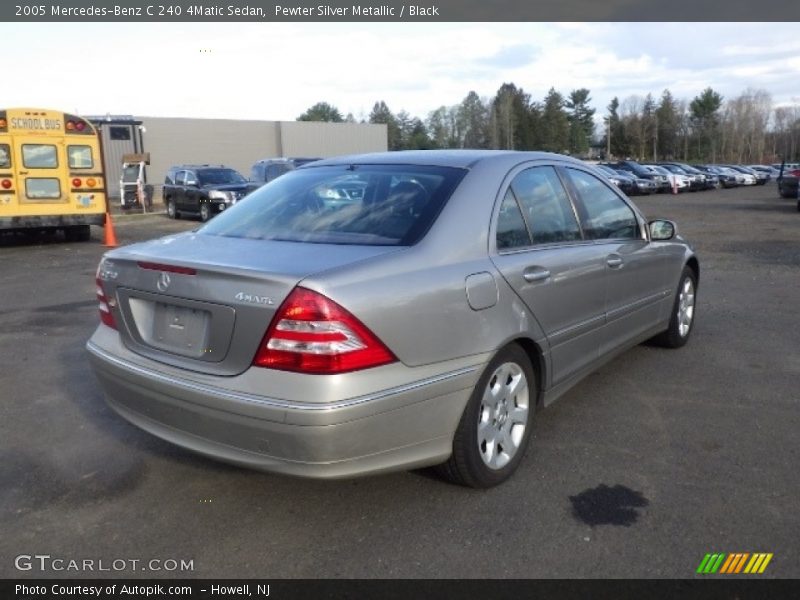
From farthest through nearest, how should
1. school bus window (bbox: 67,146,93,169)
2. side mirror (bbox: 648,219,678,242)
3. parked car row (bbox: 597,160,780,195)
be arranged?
parked car row (bbox: 597,160,780,195), school bus window (bbox: 67,146,93,169), side mirror (bbox: 648,219,678,242)

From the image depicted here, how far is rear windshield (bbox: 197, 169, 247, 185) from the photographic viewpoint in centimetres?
2105

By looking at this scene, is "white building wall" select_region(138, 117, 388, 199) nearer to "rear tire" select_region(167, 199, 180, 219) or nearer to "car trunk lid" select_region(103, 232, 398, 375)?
"rear tire" select_region(167, 199, 180, 219)

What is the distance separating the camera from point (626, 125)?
95500 mm

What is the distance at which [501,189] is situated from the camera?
358cm

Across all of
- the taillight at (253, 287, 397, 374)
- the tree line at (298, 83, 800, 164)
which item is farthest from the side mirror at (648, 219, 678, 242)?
the tree line at (298, 83, 800, 164)

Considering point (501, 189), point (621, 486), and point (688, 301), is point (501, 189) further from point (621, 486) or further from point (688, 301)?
point (688, 301)

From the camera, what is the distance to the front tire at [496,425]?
3156mm

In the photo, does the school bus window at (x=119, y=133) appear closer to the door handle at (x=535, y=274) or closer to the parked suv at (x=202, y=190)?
the parked suv at (x=202, y=190)

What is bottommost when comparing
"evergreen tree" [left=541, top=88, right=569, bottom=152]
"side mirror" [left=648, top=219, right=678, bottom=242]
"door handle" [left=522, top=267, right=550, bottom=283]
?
"door handle" [left=522, top=267, right=550, bottom=283]

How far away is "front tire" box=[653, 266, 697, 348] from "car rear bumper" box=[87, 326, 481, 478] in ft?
10.4

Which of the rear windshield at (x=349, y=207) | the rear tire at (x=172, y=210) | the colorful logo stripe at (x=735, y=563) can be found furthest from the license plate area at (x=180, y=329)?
the rear tire at (x=172, y=210)

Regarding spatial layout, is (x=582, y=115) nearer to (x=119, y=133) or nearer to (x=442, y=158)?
(x=119, y=133)

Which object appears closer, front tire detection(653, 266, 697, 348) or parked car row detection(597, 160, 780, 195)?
front tire detection(653, 266, 697, 348)

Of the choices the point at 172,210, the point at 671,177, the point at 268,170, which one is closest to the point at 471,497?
the point at 268,170
